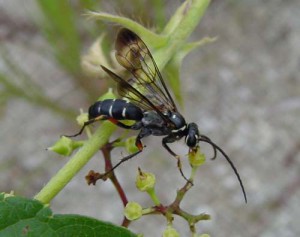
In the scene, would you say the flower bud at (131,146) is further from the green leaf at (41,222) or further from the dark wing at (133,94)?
the green leaf at (41,222)

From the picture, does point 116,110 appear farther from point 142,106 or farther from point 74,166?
point 74,166

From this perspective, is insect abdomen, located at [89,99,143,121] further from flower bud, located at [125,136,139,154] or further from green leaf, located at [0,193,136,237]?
green leaf, located at [0,193,136,237]

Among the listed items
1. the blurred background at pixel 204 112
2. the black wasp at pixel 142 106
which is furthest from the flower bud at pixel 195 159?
the blurred background at pixel 204 112

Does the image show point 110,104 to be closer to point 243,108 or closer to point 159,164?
Result: point 159,164

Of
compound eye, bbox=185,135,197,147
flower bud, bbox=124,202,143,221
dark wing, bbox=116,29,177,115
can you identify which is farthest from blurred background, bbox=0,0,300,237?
flower bud, bbox=124,202,143,221

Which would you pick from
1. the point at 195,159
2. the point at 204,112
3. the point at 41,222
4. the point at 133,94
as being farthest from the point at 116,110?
the point at 204,112

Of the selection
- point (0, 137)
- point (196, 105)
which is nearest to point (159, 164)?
point (196, 105)
